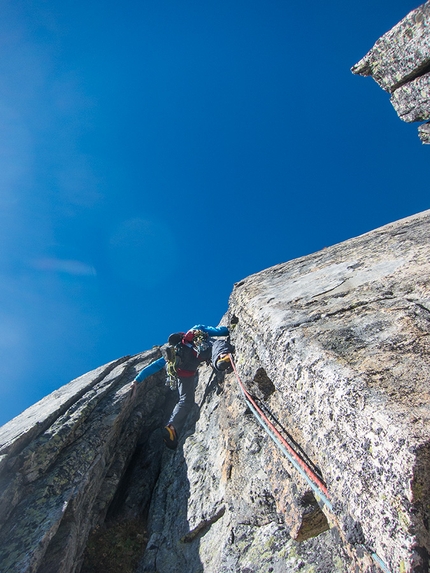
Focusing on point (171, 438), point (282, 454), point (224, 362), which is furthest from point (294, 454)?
point (171, 438)

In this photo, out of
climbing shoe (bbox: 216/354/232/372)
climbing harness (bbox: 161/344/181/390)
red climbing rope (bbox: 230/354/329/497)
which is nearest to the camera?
red climbing rope (bbox: 230/354/329/497)

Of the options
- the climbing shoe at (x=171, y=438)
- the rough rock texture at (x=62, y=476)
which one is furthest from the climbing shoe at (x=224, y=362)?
the rough rock texture at (x=62, y=476)

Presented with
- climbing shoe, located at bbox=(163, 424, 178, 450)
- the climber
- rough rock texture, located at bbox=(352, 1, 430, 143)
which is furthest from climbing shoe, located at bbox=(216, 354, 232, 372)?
rough rock texture, located at bbox=(352, 1, 430, 143)

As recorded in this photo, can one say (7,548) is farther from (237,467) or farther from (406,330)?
(406,330)

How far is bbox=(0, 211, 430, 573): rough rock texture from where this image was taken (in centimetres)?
310

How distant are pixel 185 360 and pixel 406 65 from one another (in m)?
10.5

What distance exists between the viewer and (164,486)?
9539 mm

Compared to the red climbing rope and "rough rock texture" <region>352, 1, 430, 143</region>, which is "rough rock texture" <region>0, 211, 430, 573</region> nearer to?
the red climbing rope

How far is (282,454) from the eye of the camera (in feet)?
19.6

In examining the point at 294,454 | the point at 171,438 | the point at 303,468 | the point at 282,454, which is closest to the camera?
the point at 303,468

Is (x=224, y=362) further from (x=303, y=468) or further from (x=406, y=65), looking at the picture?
(x=406, y=65)

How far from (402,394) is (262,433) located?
4.63 metres

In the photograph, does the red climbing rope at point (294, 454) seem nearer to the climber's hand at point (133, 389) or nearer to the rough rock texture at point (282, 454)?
the rough rock texture at point (282, 454)

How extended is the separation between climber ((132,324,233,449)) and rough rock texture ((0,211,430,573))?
0.71m
